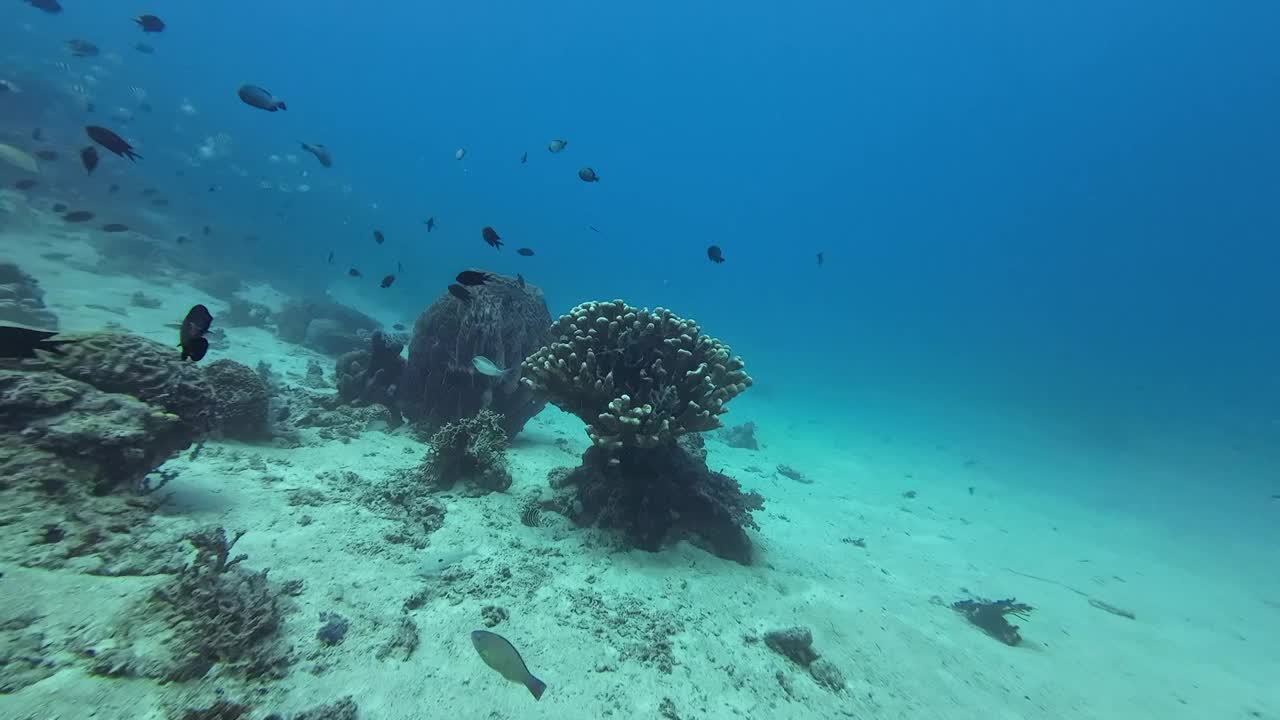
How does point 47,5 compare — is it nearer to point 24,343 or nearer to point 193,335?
point 24,343

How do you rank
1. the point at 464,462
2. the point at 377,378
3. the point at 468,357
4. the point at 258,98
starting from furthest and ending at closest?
the point at 258,98
the point at 377,378
the point at 468,357
the point at 464,462

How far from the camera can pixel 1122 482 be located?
24984mm

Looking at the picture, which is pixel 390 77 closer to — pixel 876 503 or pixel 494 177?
pixel 494 177

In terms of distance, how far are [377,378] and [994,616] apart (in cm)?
1157

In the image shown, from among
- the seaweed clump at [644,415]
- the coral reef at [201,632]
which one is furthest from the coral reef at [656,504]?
the coral reef at [201,632]

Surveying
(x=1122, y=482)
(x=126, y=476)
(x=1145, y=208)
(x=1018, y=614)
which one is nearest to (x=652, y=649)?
(x=126, y=476)

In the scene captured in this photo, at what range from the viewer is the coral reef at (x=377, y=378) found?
353 inches

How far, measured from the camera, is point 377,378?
898cm

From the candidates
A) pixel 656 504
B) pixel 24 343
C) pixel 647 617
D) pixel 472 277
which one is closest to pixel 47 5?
pixel 24 343

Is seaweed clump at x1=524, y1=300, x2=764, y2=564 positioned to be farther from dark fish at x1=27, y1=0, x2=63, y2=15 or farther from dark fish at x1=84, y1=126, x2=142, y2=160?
dark fish at x1=27, y1=0, x2=63, y2=15

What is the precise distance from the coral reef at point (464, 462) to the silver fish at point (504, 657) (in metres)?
3.57

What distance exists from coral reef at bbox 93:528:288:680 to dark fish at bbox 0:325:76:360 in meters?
2.78

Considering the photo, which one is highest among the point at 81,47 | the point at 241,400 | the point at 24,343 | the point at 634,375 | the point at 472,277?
the point at 81,47

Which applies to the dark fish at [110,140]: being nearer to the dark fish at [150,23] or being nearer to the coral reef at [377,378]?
the coral reef at [377,378]
